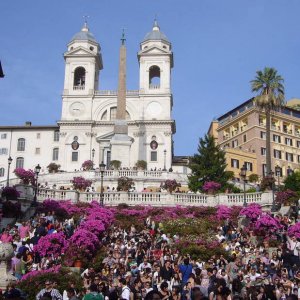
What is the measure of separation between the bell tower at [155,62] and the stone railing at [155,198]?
49828mm

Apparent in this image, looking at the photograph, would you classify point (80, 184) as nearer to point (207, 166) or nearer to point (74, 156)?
point (207, 166)

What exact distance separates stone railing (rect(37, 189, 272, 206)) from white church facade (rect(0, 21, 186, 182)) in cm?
4055

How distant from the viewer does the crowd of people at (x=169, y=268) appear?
15852 millimetres

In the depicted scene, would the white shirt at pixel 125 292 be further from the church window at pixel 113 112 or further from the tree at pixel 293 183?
the church window at pixel 113 112

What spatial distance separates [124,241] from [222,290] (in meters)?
15.4

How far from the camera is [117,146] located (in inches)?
3172

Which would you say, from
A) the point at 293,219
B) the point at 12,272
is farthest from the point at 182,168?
the point at 12,272

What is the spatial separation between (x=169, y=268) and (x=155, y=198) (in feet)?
81.0

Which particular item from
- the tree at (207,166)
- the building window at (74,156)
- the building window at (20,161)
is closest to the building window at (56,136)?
the building window at (74,156)

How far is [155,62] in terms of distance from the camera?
95.3 metres

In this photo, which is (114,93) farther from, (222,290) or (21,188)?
(222,290)

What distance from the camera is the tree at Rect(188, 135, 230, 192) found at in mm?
60834

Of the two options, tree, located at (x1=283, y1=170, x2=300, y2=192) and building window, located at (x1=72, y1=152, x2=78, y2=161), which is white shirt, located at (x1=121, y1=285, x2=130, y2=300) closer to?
tree, located at (x1=283, y1=170, x2=300, y2=192)

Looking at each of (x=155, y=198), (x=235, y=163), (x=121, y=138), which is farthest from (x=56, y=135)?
(x=155, y=198)
